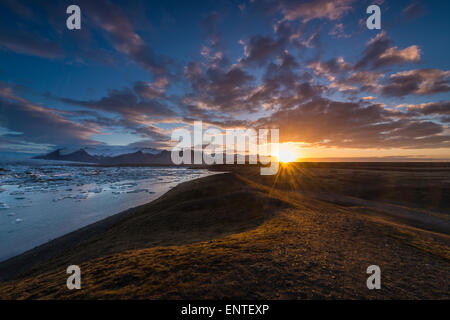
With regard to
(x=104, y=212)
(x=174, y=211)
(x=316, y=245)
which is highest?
(x=316, y=245)

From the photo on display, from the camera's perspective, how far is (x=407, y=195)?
21203 millimetres

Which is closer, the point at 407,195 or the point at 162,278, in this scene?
the point at 162,278

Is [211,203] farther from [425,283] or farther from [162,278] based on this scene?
[425,283]

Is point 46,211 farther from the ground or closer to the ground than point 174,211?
closer to the ground

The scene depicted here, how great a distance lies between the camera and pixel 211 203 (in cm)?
1416

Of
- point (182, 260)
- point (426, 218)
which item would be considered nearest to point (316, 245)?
point (182, 260)
